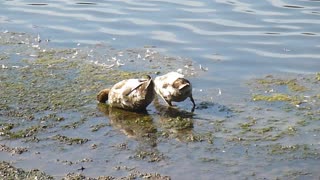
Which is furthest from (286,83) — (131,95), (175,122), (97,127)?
(97,127)

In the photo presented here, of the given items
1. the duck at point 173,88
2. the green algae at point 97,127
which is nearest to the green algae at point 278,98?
the duck at point 173,88

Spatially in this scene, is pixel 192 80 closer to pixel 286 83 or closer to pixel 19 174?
pixel 286 83

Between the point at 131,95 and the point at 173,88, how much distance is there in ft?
1.85

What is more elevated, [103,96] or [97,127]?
[103,96]

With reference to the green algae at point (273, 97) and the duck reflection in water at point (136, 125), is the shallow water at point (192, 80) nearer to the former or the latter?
the duck reflection in water at point (136, 125)

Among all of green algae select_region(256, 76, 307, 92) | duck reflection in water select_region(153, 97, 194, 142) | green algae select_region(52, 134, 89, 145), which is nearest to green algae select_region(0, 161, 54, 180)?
green algae select_region(52, 134, 89, 145)

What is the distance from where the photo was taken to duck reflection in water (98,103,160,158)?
7.62 meters

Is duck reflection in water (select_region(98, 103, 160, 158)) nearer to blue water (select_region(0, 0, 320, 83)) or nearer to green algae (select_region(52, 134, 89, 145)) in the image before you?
green algae (select_region(52, 134, 89, 145))

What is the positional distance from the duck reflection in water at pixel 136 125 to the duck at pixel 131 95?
84mm

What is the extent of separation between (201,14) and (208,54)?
314 cm

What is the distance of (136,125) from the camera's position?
8312mm

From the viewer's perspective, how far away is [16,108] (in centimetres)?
875

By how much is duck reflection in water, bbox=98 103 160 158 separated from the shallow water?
0.01 metres

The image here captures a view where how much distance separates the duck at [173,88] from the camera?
8.75 meters
